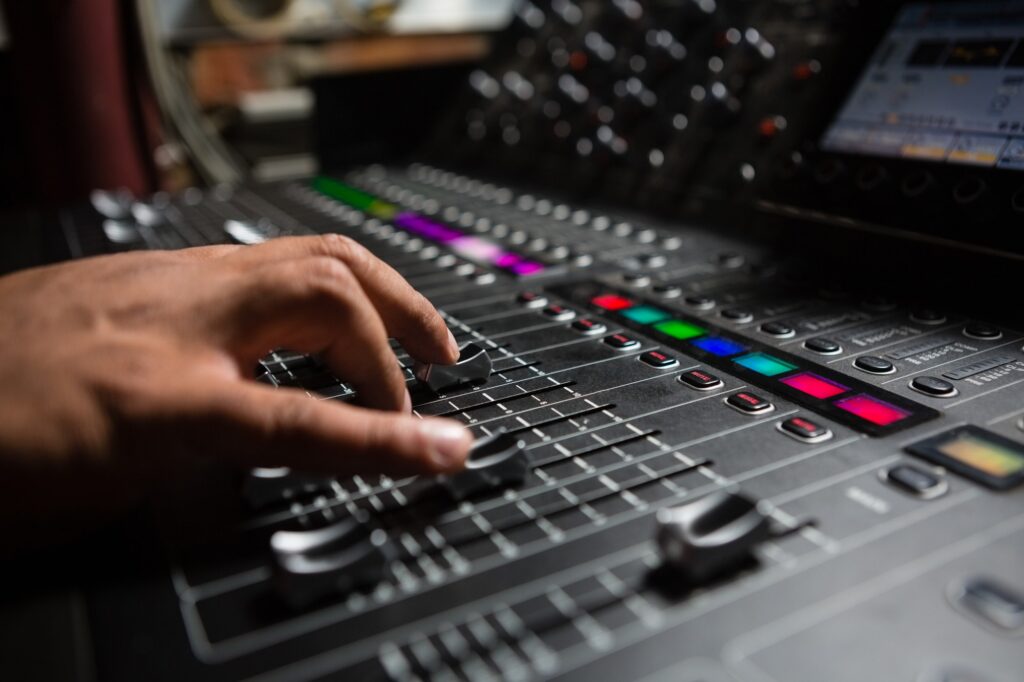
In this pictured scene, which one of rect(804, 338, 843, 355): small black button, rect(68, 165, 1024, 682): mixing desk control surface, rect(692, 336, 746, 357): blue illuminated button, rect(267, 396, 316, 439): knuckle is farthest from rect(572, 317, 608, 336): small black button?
rect(267, 396, 316, 439): knuckle

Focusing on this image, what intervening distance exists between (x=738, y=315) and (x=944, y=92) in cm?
44

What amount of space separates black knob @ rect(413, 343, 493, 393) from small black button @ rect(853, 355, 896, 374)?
347 millimetres

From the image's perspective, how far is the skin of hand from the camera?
0.50 metres

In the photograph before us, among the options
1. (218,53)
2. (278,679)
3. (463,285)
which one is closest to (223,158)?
(218,53)

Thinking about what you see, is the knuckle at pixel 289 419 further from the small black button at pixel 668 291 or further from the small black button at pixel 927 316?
the small black button at pixel 927 316

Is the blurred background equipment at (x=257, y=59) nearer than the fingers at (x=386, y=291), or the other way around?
the fingers at (x=386, y=291)

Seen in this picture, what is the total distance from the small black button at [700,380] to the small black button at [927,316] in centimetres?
30

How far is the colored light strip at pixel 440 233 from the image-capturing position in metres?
→ 1.16

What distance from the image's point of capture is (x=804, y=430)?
0.65 metres

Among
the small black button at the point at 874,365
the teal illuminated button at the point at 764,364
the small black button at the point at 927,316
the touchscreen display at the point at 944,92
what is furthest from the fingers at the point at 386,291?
the touchscreen display at the point at 944,92

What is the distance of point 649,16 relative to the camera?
1.60 m

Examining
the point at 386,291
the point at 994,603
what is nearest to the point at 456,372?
the point at 386,291

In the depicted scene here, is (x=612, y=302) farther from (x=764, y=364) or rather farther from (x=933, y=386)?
(x=933, y=386)

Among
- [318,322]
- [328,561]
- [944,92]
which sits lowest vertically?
[328,561]
